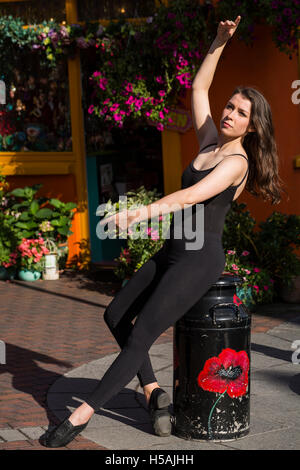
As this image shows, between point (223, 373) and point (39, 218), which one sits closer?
point (223, 373)

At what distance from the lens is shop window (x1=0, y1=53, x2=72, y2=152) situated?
33.7 feet

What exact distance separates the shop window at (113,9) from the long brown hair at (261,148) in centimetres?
602

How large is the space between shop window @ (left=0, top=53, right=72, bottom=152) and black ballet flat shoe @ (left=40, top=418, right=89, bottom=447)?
691cm

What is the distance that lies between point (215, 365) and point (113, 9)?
702 centimetres

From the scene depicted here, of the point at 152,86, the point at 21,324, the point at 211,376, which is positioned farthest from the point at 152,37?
the point at 211,376

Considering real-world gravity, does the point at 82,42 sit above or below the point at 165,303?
above

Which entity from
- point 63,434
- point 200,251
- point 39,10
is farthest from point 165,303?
point 39,10

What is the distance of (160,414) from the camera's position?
402 centimetres

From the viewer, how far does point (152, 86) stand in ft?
28.7

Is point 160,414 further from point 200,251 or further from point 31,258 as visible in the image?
point 31,258

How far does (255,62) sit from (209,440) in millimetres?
5995

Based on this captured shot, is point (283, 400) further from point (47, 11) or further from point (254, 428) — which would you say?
point (47, 11)

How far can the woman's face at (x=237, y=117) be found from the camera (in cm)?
381
